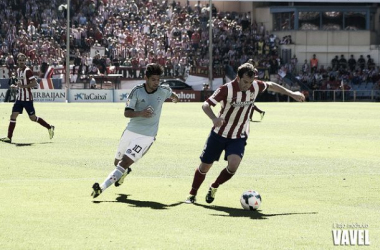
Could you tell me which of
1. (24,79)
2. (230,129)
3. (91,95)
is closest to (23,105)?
(24,79)

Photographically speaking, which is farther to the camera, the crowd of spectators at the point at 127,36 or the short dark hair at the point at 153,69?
the crowd of spectators at the point at 127,36

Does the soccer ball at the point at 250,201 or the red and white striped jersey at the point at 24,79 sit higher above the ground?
the red and white striped jersey at the point at 24,79

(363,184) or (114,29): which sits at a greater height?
(114,29)

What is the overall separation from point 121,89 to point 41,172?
42.9m

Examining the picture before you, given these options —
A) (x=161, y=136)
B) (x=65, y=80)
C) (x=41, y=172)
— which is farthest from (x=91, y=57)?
(x=41, y=172)

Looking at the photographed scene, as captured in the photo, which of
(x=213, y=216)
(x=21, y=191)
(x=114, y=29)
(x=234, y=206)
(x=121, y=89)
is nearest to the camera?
(x=213, y=216)

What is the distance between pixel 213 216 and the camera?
38.6 ft

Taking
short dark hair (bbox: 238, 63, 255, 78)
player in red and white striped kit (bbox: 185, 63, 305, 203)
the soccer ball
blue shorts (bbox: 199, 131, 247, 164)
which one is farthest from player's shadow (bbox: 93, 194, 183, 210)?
short dark hair (bbox: 238, 63, 255, 78)

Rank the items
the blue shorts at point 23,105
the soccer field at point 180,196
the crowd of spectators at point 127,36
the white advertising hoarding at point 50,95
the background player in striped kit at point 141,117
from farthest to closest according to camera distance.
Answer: the crowd of spectators at point 127,36
the white advertising hoarding at point 50,95
the blue shorts at point 23,105
the background player in striped kit at point 141,117
the soccer field at point 180,196

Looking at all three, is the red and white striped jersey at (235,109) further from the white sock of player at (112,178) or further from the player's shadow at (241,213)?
the white sock of player at (112,178)

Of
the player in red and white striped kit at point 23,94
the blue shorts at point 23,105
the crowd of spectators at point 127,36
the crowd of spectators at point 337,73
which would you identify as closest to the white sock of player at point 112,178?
the player in red and white striped kit at point 23,94

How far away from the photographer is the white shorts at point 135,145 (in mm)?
13445

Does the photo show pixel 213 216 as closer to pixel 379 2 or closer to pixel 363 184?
pixel 363 184

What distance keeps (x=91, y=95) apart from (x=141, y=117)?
45103 mm
